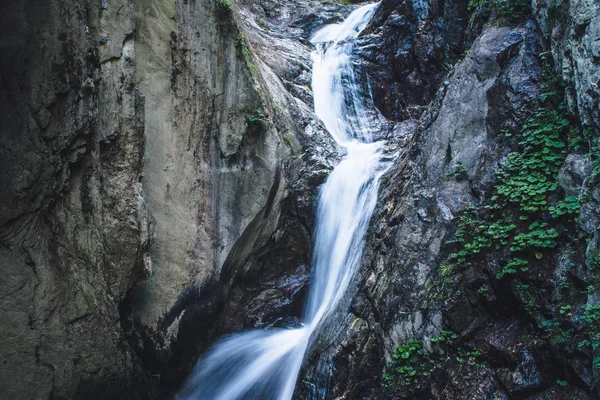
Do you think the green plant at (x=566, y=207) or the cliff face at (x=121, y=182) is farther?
the cliff face at (x=121, y=182)

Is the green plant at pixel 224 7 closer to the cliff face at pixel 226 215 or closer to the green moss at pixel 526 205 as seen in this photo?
the cliff face at pixel 226 215

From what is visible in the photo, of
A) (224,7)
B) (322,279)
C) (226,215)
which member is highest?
(224,7)

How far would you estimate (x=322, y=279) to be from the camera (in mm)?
9211

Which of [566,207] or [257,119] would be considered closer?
[566,207]

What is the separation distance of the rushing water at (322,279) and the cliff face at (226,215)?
17.5 inches

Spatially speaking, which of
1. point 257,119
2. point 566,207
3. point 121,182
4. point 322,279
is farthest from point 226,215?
point 566,207

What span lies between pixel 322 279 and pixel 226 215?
2.65 metres

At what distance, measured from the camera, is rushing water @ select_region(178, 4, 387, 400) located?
24.6 ft

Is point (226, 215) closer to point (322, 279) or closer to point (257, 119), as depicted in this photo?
point (257, 119)

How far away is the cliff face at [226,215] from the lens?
15.7ft

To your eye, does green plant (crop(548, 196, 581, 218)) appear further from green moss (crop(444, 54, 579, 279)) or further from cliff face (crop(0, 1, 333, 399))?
cliff face (crop(0, 1, 333, 399))

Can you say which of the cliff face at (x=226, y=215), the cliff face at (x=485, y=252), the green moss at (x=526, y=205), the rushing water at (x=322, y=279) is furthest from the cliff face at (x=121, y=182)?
the green moss at (x=526, y=205)

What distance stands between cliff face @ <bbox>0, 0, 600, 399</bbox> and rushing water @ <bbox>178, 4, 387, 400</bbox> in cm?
44

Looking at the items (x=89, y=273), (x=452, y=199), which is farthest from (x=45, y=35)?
(x=452, y=199)
